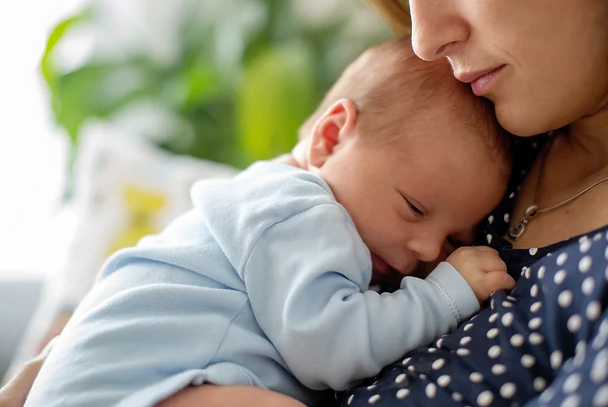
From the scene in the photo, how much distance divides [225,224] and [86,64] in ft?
5.78

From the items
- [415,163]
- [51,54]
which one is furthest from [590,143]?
[51,54]

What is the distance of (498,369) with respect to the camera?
0.89 m

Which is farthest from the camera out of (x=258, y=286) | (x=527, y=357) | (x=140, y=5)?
(x=140, y=5)

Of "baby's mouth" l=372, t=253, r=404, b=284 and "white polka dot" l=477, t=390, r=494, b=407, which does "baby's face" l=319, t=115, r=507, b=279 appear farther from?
"white polka dot" l=477, t=390, r=494, b=407

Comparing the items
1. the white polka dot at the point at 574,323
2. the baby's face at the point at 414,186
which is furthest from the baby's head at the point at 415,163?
the white polka dot at the point at 574,323

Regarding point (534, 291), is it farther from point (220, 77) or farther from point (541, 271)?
point (220, 77)

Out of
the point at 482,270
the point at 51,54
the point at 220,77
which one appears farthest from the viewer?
the point at 51,54

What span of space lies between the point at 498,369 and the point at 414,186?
33 centimetres

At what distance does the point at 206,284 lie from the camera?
1034 millimetres

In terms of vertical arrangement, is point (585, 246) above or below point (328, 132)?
below

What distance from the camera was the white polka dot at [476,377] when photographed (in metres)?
0.89

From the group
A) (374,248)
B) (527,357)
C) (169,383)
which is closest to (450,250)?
(374,248)

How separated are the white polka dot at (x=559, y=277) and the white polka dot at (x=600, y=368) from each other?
191 millimetres

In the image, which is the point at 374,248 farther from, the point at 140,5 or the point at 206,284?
the point at 140,5
